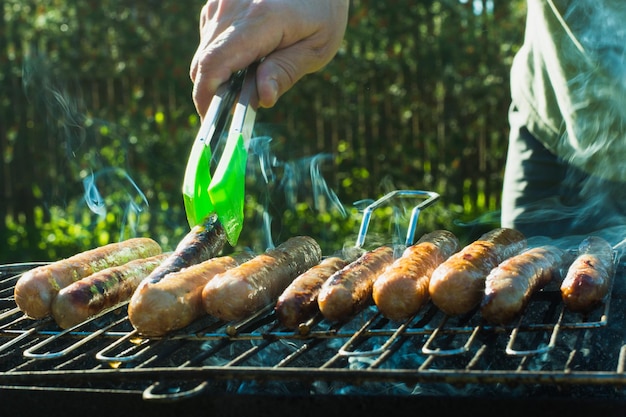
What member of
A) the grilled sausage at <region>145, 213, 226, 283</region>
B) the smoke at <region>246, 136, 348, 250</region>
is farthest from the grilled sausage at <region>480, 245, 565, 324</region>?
the smoke at <region>246, 136, 348, 250</region>

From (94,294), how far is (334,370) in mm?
1111

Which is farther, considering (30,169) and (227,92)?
(30,169)

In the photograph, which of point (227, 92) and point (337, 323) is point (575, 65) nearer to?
point (227, 92)

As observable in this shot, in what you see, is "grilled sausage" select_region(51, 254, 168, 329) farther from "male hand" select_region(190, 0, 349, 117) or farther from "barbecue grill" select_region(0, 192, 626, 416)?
"male hand" select_region(190, 0, 349, 117)

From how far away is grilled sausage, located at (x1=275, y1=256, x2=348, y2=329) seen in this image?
2691 mm

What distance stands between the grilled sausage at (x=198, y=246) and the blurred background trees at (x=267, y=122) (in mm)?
5362

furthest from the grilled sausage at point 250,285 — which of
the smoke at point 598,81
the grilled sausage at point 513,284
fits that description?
the smoke at point 598,81

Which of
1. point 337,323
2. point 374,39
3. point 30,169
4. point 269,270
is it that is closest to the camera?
point 337,323

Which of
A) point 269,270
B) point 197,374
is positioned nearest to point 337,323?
point 269,270

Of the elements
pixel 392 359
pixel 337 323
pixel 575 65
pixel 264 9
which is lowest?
pixel 392 359

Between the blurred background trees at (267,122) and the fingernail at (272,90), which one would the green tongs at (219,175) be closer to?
the fingernail at (272,90)

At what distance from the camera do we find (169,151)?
871cm

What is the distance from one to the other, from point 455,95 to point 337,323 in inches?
252

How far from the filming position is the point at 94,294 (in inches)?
114
